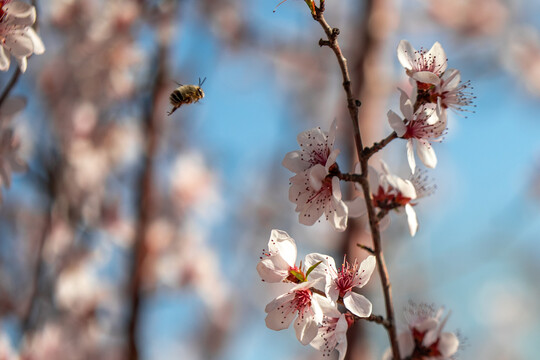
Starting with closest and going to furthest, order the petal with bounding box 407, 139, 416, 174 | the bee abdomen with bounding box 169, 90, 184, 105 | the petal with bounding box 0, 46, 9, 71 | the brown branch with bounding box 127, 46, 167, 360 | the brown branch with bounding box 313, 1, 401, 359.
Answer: the brown branch with bounding box 313, 1, 401, 359 < the petal with bounding box 407, 139, 416, 174 < the petal with bounding box 0, 46, 9, 71 < the bee abdomen with bounding box 169, 90, 184, 105 < the brown branch with bounding box 127, 46, 167, 360

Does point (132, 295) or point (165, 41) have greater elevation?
point (165, 41)

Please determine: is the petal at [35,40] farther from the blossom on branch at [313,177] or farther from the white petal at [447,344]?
the white petal at [447,344]

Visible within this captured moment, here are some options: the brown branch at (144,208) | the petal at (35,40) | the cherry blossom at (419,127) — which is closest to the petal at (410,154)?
the cherry blossom at (419,127)

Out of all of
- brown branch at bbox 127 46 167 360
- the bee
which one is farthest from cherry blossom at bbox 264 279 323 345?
brown branch at bbox 127 46 167 360

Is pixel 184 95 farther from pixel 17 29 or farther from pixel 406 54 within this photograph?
pixel 406 54

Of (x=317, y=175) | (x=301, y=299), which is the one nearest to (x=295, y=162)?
(x=317, y=175)

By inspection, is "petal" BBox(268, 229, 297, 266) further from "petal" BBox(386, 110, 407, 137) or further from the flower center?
"petal" BBox(386, 110, 407, 137)

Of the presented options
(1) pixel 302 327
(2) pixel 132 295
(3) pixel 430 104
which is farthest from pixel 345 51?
(1) pixel 302 327

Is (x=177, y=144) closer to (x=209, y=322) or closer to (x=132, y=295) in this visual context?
(x=132, y=295)
